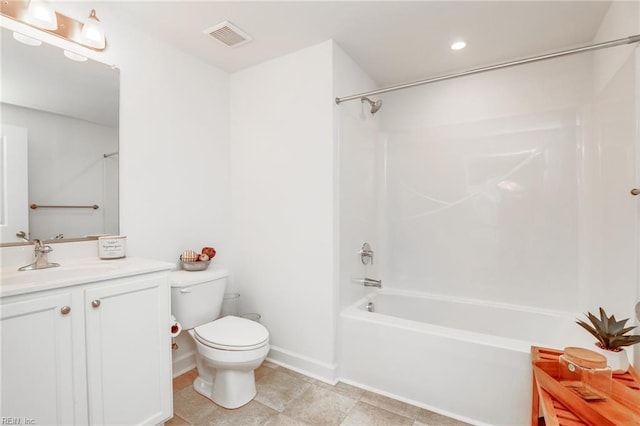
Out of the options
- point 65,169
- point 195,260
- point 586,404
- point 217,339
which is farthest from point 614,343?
point 65,169

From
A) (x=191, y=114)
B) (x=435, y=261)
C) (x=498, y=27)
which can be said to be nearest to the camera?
(x=498, y=27)

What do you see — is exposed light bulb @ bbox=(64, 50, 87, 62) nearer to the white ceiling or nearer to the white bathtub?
the white ceiling

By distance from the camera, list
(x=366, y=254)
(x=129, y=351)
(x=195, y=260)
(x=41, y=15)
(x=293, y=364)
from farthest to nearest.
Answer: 1. (x=366, y=254)
2. (x=293, y=364)
3. (x=195, y=260)
4. (x=41, y=15)
5. (x=129, y=351)

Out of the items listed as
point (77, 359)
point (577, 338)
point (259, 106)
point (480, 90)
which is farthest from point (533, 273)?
point (77, 359)

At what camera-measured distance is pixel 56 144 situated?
1.58m

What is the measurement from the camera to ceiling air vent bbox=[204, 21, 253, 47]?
1.89m

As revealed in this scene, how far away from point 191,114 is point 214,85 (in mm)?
363

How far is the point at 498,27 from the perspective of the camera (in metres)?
1.90

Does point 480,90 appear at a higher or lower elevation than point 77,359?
higher

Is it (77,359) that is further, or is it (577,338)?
(577,338)

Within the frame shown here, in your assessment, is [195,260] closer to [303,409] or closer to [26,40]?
[303,409]

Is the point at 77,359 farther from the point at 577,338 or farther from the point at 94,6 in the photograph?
the point at 577,338

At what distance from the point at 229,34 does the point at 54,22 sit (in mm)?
913

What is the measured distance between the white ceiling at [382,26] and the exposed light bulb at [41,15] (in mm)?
346
